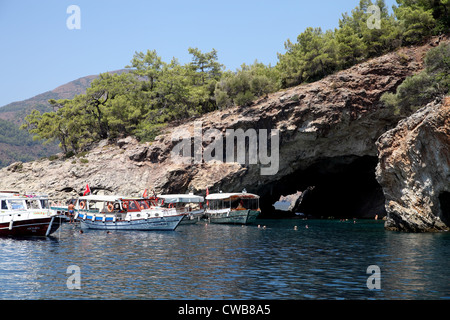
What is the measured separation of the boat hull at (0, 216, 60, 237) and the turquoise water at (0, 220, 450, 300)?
1520 millimetres

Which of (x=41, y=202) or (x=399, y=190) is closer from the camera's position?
(x=41, y=202)

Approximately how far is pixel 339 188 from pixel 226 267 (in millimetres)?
64622

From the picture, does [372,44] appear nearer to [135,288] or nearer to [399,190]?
Result: [399,190]

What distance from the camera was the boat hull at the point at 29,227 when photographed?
3984cm

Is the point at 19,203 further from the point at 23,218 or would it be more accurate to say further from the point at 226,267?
the point at 226,267

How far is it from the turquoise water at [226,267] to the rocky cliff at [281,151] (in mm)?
24221

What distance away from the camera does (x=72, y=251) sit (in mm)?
31891

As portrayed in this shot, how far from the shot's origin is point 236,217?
61.4 m

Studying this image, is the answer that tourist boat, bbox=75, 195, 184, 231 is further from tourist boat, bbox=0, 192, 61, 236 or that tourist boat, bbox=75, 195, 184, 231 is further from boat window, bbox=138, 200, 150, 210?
tourist boat, bbox=0, 192, 61, 236

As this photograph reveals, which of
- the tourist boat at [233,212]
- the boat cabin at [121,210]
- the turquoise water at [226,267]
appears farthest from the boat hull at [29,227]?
the tourist boat at [233,212]

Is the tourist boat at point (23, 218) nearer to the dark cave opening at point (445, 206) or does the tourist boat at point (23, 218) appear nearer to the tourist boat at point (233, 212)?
the tourist boat at point (233, 212)

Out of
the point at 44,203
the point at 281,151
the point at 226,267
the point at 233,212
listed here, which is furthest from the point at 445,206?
the point at 44,203
